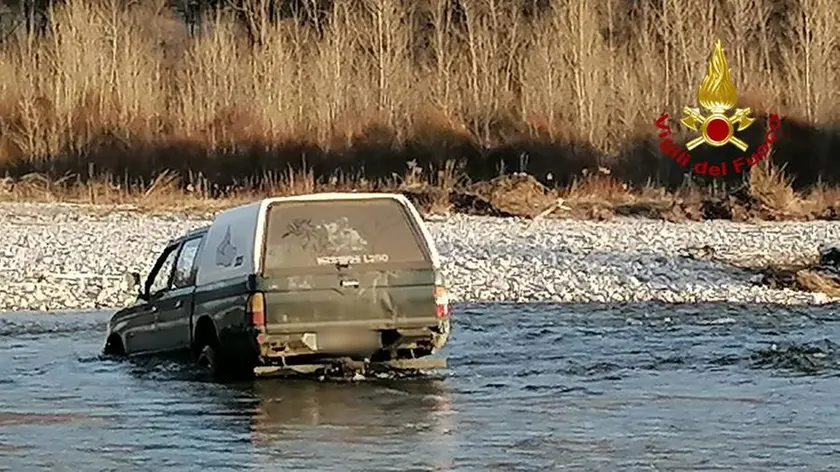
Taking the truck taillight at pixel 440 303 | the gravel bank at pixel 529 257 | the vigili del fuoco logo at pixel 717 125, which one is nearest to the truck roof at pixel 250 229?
the truck taillight at pixel 440 303

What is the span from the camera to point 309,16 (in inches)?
2421

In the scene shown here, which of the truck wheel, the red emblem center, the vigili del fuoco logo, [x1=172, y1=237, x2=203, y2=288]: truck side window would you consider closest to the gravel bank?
[x1=172, y1=237, x2=203, y2=288]: truck side window

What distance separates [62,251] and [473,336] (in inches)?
494

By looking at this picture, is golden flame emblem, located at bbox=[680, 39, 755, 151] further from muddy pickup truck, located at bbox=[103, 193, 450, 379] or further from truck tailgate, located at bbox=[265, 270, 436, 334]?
truck tailgate, located at bbox=[265, 270, 436, 334]

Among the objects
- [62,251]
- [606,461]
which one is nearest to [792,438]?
[606,461]

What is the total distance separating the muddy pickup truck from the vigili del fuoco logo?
3666 centimetres

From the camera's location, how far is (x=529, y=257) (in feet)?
91.6

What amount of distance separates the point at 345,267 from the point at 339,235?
1.33 feet

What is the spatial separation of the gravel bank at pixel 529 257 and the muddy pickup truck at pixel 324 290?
29.8ft

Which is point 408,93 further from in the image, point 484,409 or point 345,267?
point 484,409

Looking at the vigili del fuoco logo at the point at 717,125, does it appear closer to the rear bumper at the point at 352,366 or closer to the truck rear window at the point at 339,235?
the rear bumper at the point at 352,366

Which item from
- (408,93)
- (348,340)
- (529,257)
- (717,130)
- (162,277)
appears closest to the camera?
(348,340)

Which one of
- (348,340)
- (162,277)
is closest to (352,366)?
(348,340)

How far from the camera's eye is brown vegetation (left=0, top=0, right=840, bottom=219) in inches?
2099
